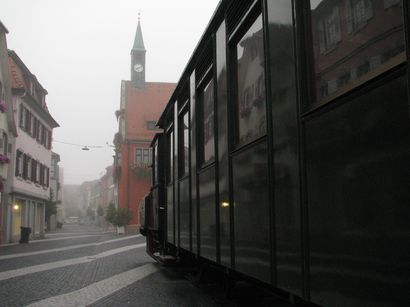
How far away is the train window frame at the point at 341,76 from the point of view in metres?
1.89

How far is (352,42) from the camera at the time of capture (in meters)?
2.22

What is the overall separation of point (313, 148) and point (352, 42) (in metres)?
0.54

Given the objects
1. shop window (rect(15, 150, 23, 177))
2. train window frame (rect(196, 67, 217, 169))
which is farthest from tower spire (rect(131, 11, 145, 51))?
train window frame (rect(196, 67, 217, 169))

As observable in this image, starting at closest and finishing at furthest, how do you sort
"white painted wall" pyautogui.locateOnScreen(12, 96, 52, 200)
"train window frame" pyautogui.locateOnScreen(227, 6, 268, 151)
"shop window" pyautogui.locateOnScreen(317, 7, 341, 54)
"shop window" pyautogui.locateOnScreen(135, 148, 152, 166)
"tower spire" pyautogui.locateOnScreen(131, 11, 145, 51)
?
1. "shop window" pyautogui.locateOnScreen(317, 7, 341, 54)
2. "train window frame" pyautogui.locateOnScreen(227, 6, 268, 151)
3. "white painted wall" pyautogui.locateOnScreen(12, 96, 52, 200)
4. "shop window" pyautogui.locateOnScreen(135, 148, 152, 166)
5. "tower spire" pyautogui.locateOnScreen(131, 11, 145, 51)

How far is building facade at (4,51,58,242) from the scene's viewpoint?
23.9m

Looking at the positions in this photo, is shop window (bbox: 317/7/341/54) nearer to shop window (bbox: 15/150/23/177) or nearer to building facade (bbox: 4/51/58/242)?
building facade (bbox: 4/51/58/242)

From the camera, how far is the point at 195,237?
5.59m

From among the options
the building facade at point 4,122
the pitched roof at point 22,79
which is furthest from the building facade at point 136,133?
the building facade at point 4,122

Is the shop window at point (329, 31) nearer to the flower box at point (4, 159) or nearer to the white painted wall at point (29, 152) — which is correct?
the flower box at point (4, 159)

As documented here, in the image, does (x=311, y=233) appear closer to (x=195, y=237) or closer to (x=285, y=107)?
(x=285, y=107)

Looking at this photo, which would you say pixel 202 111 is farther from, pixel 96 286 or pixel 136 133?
pixel 136 133

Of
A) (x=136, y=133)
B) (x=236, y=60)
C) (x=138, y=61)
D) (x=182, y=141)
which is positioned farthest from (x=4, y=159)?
(x=138, y=61)

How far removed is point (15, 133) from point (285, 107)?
871 inches

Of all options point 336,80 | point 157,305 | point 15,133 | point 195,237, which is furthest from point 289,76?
point 15,133
